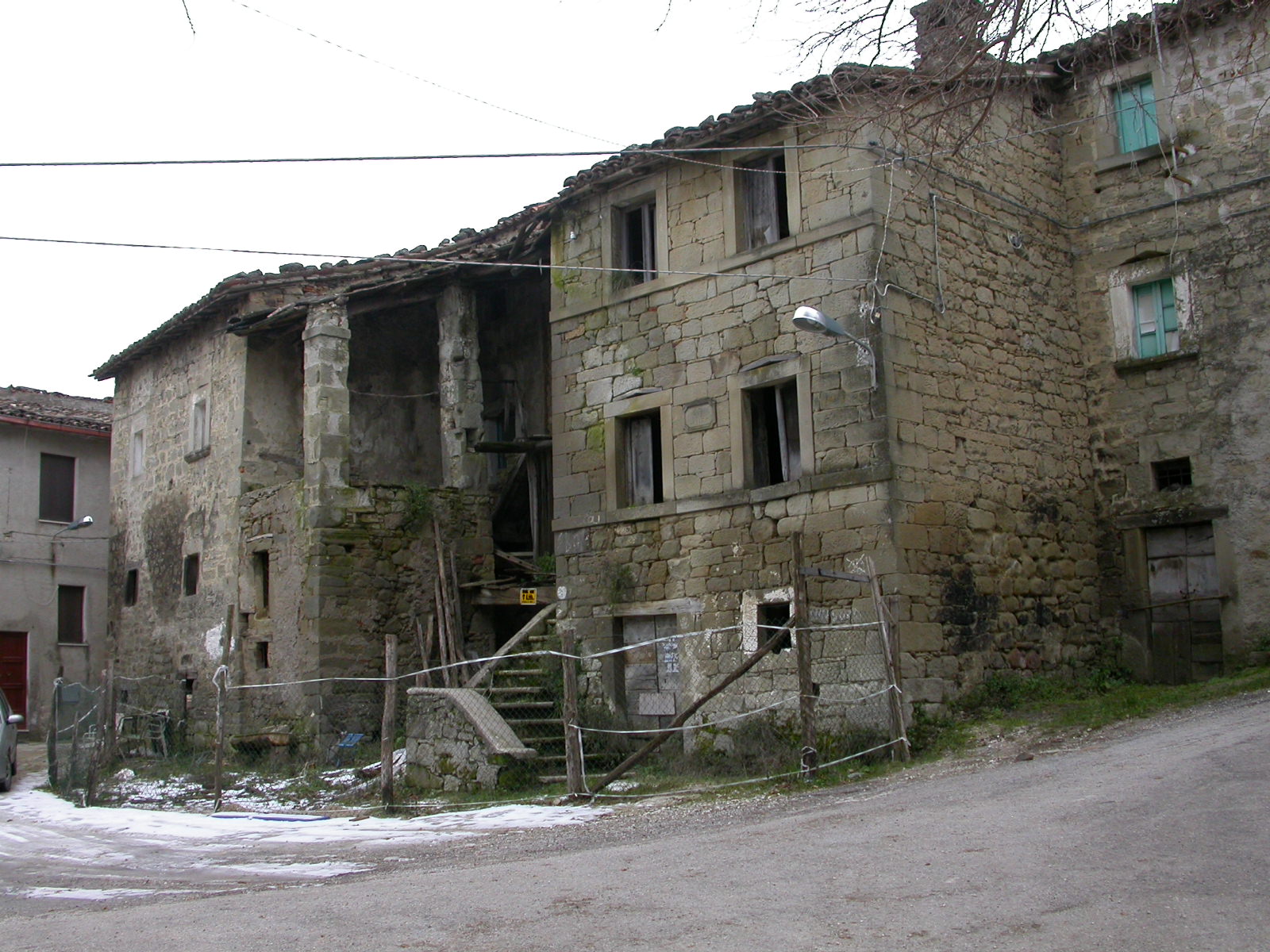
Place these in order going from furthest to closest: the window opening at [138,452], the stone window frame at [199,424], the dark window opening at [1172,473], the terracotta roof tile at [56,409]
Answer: the terracotta roof tile at [56,409] < the window opening at [138,452] < the stone window frame at [199,424] < the dark window opening at [1172,473]

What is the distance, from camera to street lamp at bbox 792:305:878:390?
10.6 m

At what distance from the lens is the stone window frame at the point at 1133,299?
13.7 meters

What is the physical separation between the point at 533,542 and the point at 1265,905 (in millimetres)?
12455

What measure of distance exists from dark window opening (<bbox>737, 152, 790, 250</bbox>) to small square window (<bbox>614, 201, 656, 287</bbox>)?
132cm

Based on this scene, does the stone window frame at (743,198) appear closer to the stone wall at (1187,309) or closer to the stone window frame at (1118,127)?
the stone wall at (1187,309)

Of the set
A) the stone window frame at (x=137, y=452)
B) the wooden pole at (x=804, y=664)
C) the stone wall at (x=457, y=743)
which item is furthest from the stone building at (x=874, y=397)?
the stone window frame at (x=137, y=452)

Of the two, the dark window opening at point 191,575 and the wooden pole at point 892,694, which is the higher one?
the dark window opening at point 191,575

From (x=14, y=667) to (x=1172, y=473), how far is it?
20.9 m

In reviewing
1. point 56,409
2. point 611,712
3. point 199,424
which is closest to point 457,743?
point 611,712

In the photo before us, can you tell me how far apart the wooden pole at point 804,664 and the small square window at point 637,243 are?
4.85 m

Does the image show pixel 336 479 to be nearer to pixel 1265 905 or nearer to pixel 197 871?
pixel 197 871

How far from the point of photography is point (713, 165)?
13305 mm

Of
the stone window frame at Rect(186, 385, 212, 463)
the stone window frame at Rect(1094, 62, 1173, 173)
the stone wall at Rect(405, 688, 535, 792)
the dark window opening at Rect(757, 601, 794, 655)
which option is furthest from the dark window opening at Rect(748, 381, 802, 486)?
the stone window frame at Rect(186, 385, 212, 463)

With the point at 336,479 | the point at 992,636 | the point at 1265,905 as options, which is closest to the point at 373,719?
the point at 336,479
